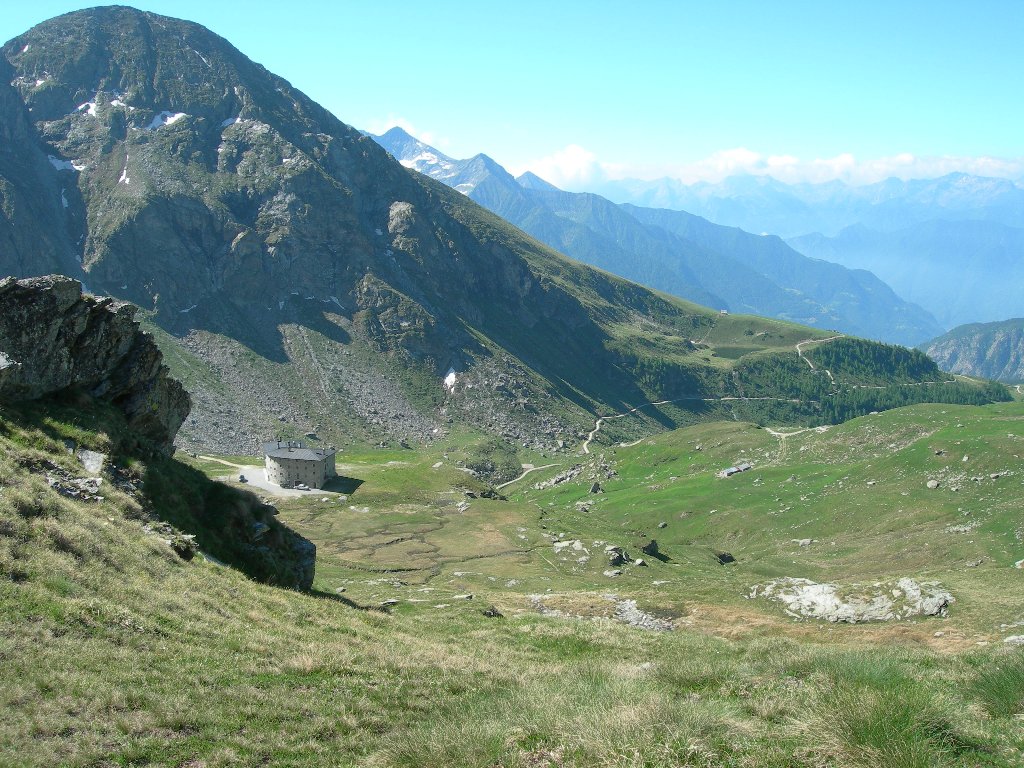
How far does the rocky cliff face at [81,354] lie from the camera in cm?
2941

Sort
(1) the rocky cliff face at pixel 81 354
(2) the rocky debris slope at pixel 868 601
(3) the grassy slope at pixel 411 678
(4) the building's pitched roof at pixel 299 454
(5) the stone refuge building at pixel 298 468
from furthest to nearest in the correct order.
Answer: (4) the building's pitched roof at pixel 299 454 < (5) the stone refuge building at pixel 298 468 < (2) the rocky debris slope at pixel 868 601 < (1) the rocky cliff face at pixel 81 354 < (3) the grassy slope at pixel 411 678

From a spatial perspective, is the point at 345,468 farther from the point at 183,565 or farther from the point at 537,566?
the point at 183,565

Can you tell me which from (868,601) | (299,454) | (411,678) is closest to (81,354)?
(411,678)

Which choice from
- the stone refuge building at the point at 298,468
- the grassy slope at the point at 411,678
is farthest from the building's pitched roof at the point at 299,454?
the grassy slope at the point at 411,678

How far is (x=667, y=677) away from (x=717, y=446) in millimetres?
146176

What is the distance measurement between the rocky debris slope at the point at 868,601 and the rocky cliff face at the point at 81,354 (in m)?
47.0

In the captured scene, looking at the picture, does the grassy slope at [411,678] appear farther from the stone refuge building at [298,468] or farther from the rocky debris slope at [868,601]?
the stone refuge building at [298,468]

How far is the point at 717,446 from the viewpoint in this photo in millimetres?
159250

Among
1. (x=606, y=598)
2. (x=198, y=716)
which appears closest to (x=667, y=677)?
(x=198, y=716)

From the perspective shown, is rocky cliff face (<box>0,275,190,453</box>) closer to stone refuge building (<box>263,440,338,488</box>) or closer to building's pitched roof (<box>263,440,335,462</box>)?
stone refuge building (<box>263,440,338,488</box>)

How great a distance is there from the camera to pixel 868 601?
52.0 m

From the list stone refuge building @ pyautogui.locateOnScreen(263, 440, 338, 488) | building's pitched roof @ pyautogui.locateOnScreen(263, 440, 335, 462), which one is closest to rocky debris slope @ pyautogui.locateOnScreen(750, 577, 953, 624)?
stone refuge building @ pyautogui.locateOnScreen(263, 440, 338, 488)

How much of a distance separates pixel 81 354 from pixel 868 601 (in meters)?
54.0

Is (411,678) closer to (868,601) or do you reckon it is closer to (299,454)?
(868,601)
